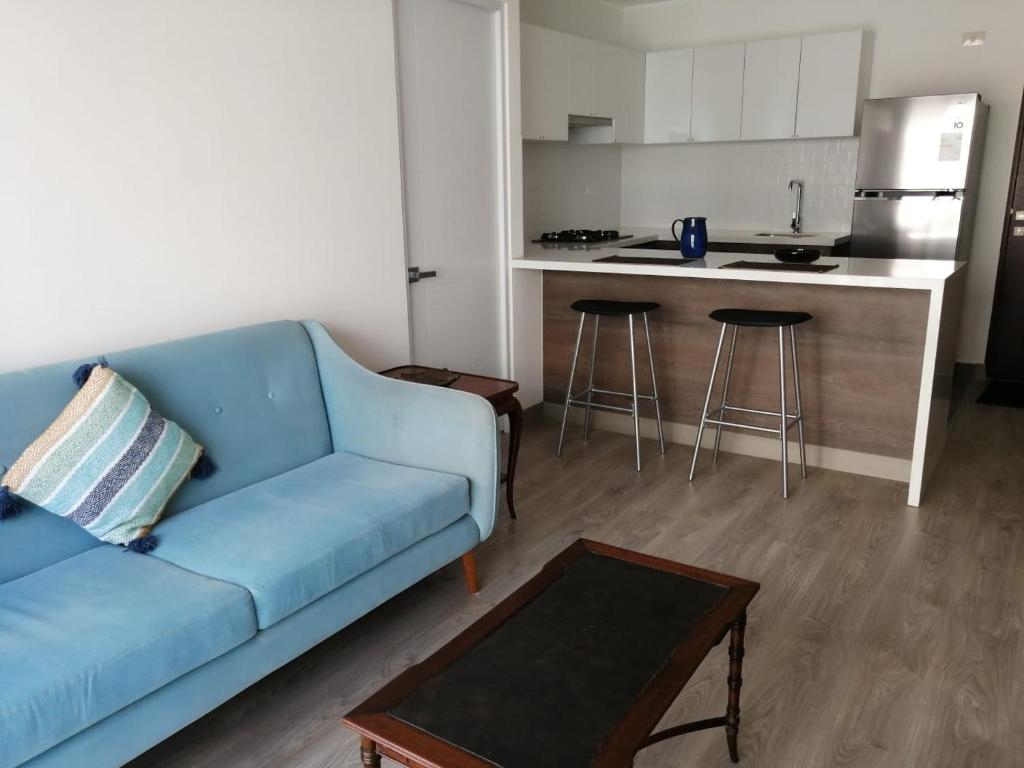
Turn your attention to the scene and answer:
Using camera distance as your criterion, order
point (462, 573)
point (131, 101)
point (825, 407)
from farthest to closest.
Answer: point (825, 407)
point (462, 573)
point (131, 101)

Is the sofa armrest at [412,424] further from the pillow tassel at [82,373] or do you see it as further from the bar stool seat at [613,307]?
the bar stool seat at [613,307]

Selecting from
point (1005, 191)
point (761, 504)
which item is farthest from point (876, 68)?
point (761, 504)

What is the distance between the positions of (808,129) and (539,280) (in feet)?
7.15

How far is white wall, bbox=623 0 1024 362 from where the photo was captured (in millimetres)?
4828

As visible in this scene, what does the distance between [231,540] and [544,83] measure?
330 cm

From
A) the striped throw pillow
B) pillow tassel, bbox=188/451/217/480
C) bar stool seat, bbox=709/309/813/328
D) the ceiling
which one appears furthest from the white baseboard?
the ceiling

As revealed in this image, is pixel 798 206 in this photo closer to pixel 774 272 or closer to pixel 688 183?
pixel 688 183

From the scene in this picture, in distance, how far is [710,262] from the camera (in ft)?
12.4

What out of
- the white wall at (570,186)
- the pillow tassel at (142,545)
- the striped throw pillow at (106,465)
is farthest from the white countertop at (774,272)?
the pillow tassel at (142,545)

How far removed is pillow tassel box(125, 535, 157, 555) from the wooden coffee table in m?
0.91

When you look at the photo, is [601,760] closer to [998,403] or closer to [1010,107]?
[998,403]

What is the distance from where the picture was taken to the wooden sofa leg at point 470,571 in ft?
8.63

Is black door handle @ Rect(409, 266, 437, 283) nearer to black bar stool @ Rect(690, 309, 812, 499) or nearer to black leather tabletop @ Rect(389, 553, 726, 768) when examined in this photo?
black bar stool @ Rect(690, 309, 812, 499)

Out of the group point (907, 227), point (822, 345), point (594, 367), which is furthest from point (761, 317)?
point (907, 227)
